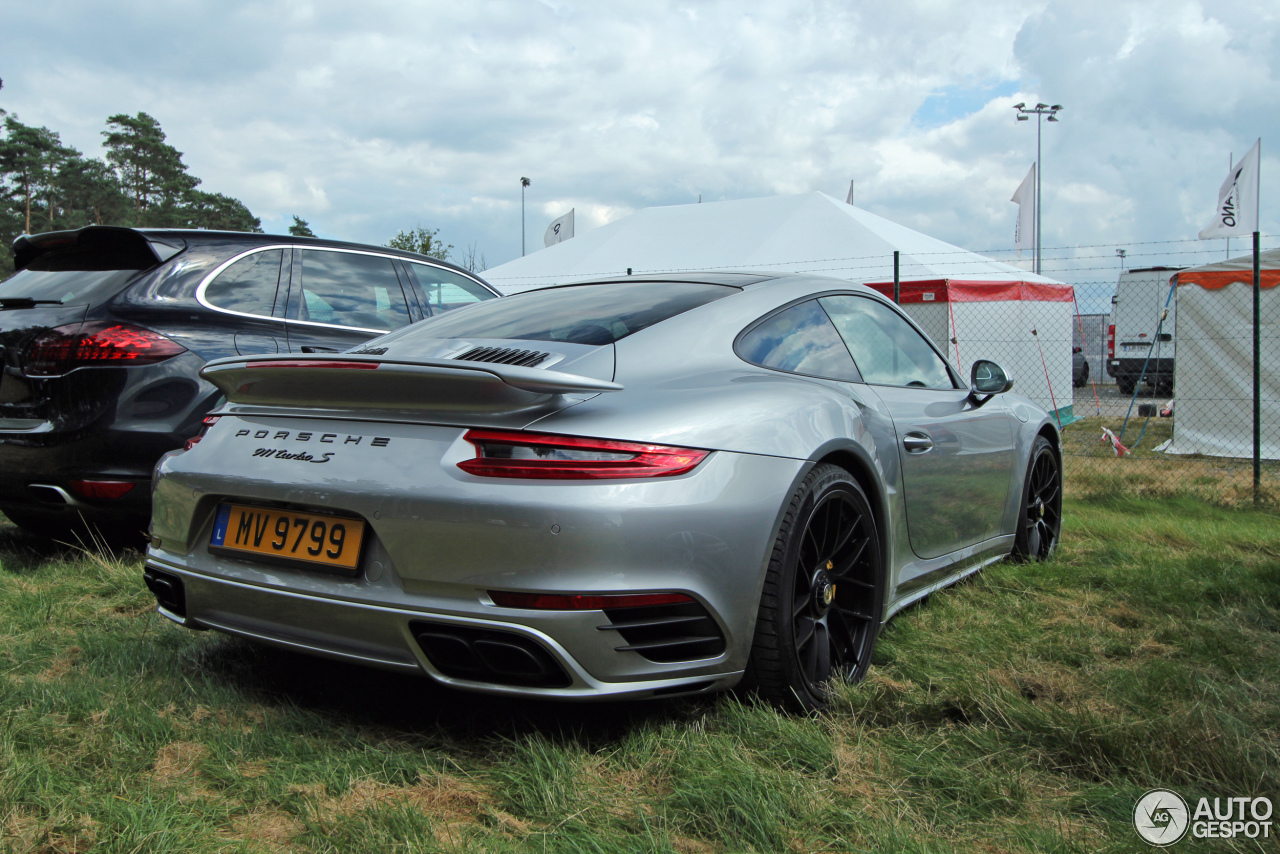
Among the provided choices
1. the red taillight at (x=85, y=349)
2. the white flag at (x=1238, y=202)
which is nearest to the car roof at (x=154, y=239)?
the red taillight at (x=85, y=349)

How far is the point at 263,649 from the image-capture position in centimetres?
292

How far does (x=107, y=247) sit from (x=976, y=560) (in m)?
3.82

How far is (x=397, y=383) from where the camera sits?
6.89ft

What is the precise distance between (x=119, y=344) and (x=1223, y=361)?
11.3 m

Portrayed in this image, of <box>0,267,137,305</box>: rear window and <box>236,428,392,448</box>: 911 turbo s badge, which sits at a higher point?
<box>0,267,137,305</box>: rear window

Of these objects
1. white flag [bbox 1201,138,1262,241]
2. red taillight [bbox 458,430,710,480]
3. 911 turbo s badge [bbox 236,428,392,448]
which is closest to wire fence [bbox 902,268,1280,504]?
white flag [bbox 1201,138,1262,241]

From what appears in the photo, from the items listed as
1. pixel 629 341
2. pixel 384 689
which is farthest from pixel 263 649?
pixel 629 341

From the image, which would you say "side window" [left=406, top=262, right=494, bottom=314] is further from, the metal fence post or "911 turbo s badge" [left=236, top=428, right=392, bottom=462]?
the metal fence post

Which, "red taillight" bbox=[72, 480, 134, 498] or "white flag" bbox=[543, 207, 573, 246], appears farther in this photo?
"white flag" bbox=[543, 207, 573, 246]

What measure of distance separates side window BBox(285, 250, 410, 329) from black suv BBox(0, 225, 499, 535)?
0.06 ft

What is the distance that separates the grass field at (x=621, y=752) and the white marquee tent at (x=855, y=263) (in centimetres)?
862

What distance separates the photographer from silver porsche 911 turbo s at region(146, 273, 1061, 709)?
6.43ft

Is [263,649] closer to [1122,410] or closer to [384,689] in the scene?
[384,689]

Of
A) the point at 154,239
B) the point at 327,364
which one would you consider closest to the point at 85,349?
the point at 154,239
